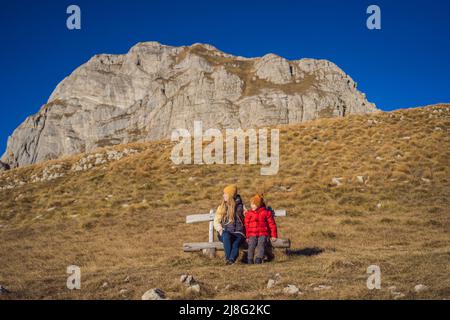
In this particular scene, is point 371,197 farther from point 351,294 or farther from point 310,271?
point 351,294

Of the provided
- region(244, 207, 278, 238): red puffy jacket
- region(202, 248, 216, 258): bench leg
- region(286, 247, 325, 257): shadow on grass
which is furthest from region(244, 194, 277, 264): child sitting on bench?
region(202, 248, 216, 258): bench leg

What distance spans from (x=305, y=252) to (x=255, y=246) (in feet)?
7.17

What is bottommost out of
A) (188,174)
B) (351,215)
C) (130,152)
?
(351,215)

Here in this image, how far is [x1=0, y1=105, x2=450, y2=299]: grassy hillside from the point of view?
1014cm

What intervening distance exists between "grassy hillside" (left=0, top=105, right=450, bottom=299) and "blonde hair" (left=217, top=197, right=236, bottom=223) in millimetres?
1392

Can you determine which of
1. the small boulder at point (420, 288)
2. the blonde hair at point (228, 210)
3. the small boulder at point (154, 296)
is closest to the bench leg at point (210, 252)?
the blonde hair at point (228, 210)

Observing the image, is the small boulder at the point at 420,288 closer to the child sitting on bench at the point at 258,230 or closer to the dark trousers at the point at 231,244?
the child sitting on bench at the point at 258,230

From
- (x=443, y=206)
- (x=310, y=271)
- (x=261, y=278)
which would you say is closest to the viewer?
(x=261, y=278)

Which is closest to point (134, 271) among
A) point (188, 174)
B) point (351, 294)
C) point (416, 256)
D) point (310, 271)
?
point (310, 271)

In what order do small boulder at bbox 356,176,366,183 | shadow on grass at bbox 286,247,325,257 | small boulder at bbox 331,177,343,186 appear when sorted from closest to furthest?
1. shadow on grass at bbox 286,247,325,257
2. small boulder at bbox 356,176,366,183
3. small boulder at bbox 331,177,343,186

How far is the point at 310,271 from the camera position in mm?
10797

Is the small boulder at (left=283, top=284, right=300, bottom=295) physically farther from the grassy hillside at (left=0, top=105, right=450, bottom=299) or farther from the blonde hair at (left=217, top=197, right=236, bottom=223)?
the blonde hair at (left=217, top=197, right=236, bottom=223)
